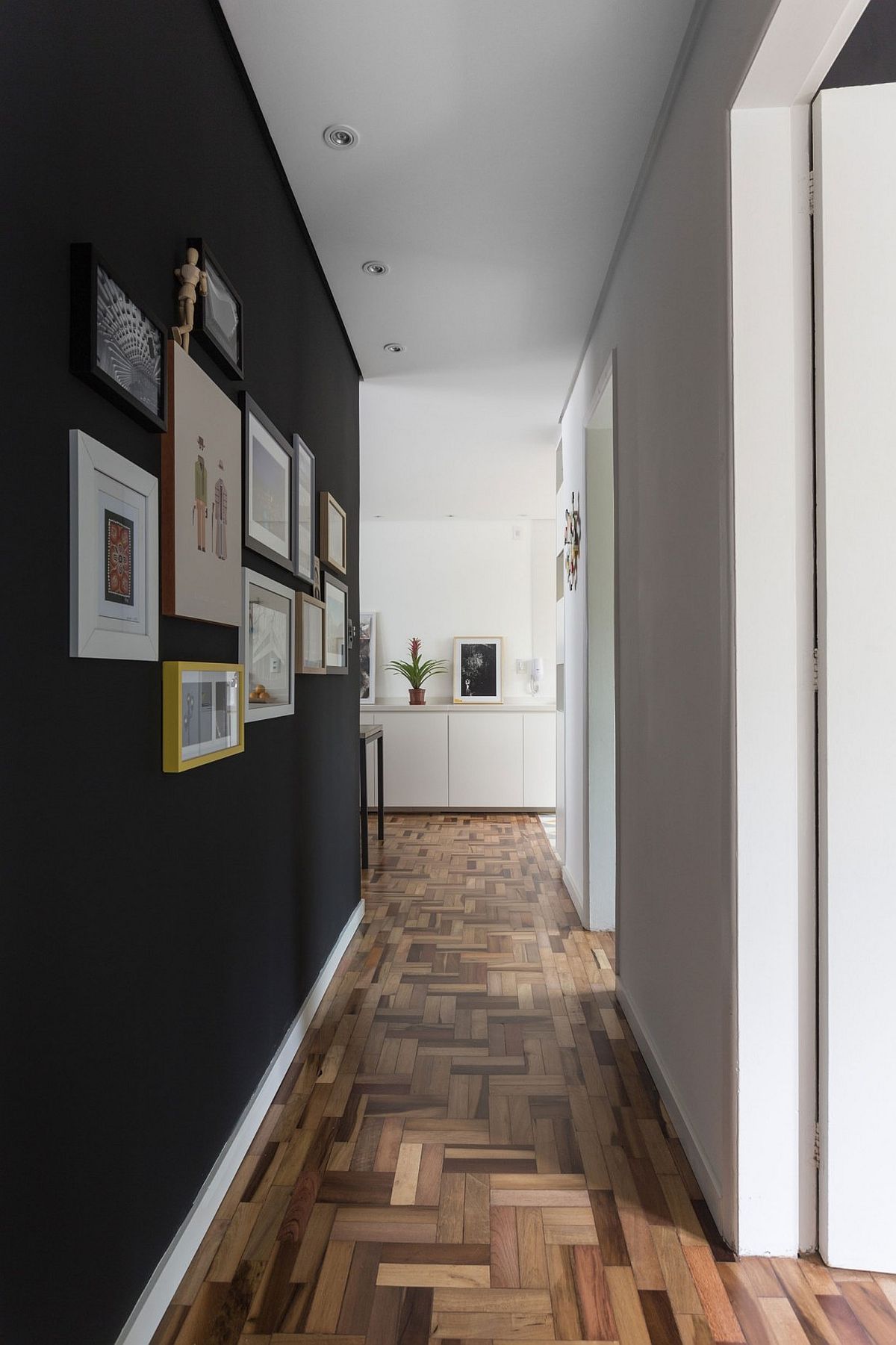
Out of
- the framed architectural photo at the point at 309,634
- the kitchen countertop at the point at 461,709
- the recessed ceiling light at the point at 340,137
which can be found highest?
the recessed ceiling light at the point at 340,137

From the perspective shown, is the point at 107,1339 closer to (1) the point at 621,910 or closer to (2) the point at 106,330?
(2) the point at 106,330

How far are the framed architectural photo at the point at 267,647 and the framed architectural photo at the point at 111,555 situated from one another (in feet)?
1.84

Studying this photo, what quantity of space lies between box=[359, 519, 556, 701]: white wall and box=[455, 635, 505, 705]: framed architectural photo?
0.11 m

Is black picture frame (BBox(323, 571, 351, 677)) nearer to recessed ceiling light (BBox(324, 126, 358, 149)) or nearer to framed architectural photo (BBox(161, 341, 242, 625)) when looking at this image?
framed architectural photo (BBox(161, 341, 242, 625))

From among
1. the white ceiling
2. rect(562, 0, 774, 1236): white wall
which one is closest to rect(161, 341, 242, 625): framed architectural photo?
the white ceiling

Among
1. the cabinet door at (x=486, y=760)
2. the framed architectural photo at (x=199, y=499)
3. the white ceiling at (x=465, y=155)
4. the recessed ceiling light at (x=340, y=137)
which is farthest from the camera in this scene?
the cabinet door at (x=486, y=760)

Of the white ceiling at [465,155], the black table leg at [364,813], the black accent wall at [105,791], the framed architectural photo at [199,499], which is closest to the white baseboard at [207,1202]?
the black accent wall at [105,791]

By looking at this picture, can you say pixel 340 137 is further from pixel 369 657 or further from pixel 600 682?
pixel 369 657

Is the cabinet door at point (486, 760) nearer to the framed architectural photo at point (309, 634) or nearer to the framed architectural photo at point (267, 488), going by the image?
the framed architectural photo at point (309, 634)

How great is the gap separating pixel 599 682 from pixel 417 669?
3.81 metres

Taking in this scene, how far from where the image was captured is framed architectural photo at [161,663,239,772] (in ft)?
4.86

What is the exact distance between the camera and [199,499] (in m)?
1.62

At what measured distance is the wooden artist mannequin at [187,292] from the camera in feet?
5.08

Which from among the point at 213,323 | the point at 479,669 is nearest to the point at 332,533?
the point at 213,323
